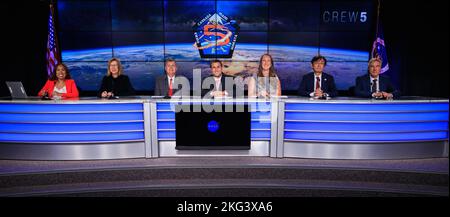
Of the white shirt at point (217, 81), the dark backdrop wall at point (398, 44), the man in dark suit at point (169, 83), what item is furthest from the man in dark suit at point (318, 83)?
the dark backdrop wall at point (398, 44)

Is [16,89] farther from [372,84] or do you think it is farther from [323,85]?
[372,84]

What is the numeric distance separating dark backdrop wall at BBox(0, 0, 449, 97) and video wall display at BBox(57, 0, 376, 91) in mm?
372

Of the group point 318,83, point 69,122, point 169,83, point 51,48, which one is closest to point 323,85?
point 318,83

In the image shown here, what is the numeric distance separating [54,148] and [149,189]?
4.27 ft

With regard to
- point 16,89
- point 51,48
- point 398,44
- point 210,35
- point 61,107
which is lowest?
point 61,107

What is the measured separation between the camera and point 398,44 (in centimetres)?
584

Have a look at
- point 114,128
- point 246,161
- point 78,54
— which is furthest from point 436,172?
point 78,54

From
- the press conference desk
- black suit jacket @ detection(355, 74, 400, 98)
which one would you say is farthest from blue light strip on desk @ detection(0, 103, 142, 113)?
black suit jacket @ detection(355, 74, 400, 98)

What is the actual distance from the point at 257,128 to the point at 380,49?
145 inches

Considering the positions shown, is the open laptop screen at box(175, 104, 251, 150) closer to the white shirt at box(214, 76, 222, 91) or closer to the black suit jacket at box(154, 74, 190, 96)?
the white shirt at box(214, 76, 222, 91)

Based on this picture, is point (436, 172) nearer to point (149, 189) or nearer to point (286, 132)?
point (286, 132)

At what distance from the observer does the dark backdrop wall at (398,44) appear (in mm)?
5516

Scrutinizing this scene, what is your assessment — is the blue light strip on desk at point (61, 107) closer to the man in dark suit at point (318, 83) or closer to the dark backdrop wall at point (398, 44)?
the man in dark suit at point (318, 83)

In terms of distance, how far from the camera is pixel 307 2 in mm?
5969
